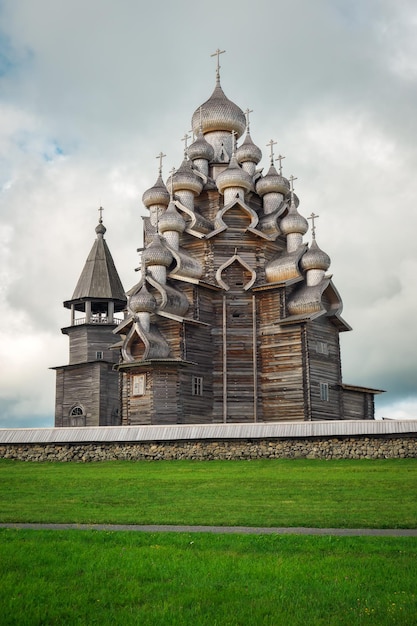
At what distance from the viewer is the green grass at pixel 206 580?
6.37m

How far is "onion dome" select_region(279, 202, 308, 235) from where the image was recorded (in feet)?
108

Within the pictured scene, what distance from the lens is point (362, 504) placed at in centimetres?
1309

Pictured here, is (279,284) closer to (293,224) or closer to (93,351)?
(293,224)

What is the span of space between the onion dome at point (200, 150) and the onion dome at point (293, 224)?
5727mm

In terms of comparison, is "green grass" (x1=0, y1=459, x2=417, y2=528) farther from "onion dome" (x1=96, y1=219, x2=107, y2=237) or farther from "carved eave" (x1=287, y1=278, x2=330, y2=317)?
"onion dome" (x1=96, y1=219, x2=107, y2=237)

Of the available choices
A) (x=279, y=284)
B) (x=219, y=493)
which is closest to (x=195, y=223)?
(x=279, y=284)

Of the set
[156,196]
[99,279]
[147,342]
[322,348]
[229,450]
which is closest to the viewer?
[229,450]

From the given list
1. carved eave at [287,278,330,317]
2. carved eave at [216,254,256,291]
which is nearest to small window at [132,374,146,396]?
carved eave at [216,254,256,291]

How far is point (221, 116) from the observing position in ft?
122

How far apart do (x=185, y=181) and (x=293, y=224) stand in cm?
555

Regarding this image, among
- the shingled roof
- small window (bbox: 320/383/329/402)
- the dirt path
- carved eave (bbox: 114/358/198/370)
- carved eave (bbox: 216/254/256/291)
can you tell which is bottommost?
the dirt path

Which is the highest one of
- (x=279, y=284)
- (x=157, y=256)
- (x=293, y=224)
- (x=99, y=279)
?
(x=293, y=224)

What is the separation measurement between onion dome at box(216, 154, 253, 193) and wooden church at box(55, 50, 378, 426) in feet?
0.22

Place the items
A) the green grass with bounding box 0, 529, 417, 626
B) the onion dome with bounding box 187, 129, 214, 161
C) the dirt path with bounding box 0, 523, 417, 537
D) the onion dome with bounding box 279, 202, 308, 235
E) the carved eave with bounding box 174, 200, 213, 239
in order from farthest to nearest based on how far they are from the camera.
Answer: the onion dome with bounding box 187, 129, 214, 161 → the onion dome with bounding box 279, 202, 308, 235 → the carved eave with bounding box 174, 200, 213, 239 → the dirt path with bounding box 0, 523, 417, 537 → the green grass with bounding box 0, 529, 417, 626
